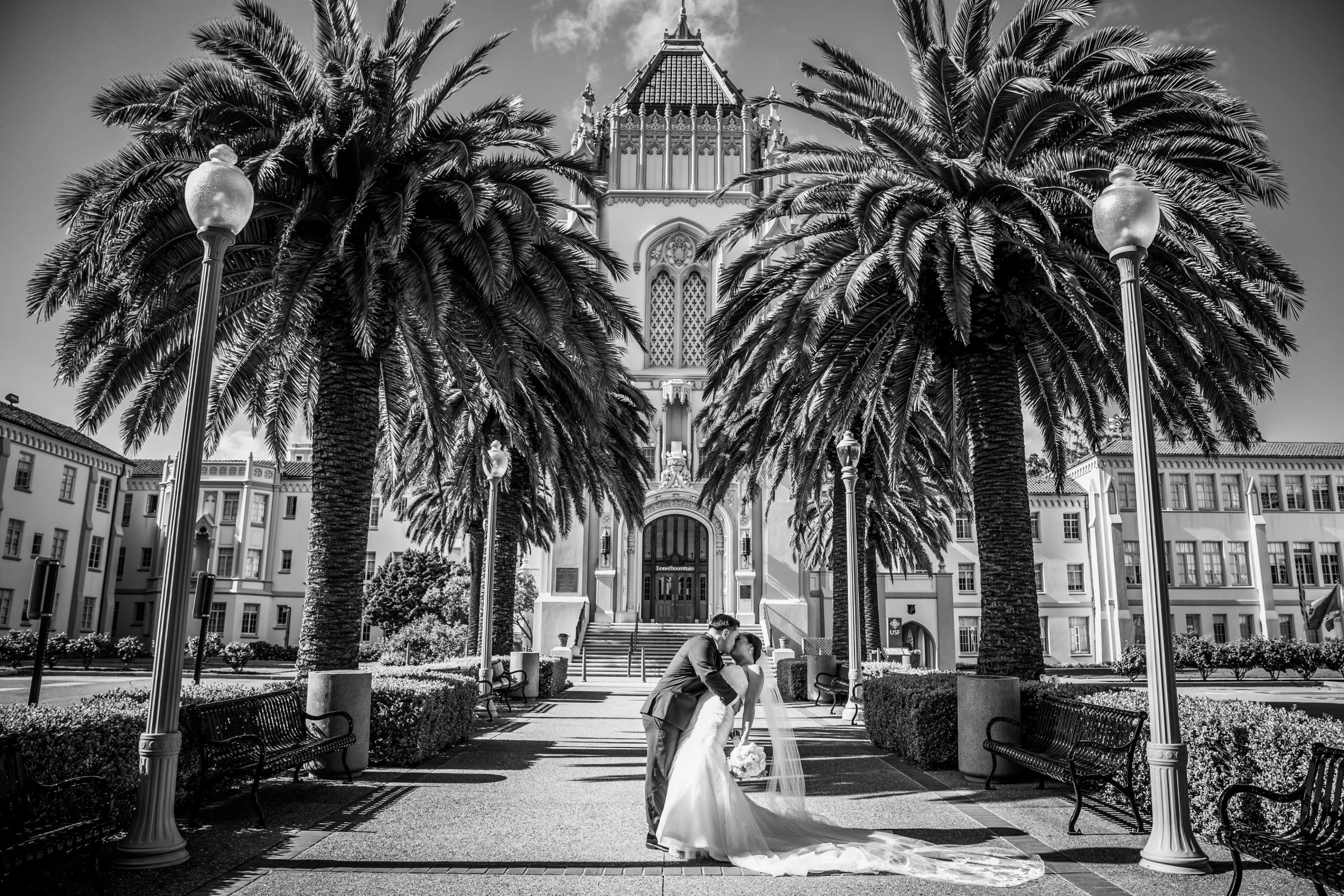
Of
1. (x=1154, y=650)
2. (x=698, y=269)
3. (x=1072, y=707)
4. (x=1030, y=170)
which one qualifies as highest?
(x=698, y=269)

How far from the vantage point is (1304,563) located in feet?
166

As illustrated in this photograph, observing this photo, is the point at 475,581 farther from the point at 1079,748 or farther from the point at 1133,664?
the point at 1133,664

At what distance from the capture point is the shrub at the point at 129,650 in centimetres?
3681

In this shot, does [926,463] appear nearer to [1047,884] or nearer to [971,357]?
[971,357]

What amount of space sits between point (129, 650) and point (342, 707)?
106 feet

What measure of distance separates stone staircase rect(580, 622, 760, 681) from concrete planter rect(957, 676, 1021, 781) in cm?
2203

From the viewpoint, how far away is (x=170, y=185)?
10.6 metres

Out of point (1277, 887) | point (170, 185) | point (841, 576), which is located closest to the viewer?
point (1277, 887)

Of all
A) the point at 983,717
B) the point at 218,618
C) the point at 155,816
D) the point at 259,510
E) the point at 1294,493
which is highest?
the point at 1294,493

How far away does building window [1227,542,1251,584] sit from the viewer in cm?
4991

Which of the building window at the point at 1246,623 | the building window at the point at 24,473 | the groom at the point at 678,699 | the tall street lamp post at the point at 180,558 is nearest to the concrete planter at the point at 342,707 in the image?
the tall street lamp post at the point at 180,558

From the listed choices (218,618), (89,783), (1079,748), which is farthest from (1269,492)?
(218,618)

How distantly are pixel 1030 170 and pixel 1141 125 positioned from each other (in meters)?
1.90

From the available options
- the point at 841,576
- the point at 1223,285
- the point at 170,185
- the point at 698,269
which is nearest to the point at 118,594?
the point at 698,269
